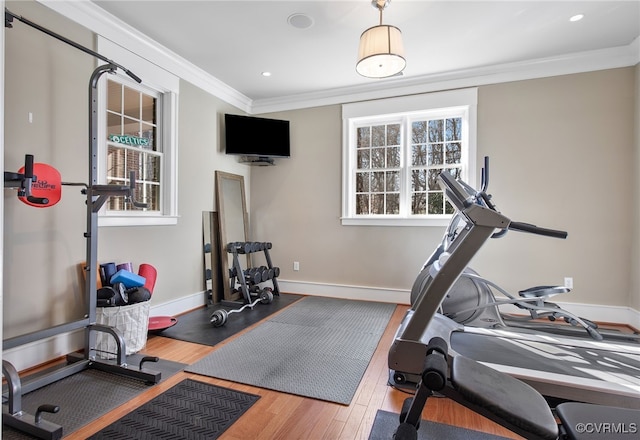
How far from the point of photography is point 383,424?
6.13ft

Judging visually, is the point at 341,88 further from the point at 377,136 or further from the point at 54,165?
the point at 54,165

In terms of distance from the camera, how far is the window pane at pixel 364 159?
461 centimetres

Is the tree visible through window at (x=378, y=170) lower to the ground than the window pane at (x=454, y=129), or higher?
lower

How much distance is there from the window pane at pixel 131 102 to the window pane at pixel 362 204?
9.23 ft

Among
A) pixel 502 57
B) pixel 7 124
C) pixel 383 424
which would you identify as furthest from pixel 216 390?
pixel 502 57

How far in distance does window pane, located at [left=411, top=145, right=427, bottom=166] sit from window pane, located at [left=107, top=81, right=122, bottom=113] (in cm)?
336

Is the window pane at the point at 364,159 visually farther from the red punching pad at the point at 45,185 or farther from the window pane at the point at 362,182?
the red punching pad at the point at 45,185

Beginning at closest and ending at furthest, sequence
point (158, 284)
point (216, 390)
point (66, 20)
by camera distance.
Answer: point (216, 390), point (66, 20), point (158, 284)

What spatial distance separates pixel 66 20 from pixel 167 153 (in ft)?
4.53

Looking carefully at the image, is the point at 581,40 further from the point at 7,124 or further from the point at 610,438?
the point at 7,124

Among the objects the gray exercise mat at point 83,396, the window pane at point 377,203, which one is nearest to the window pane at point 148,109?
the gray exercise mat at point 83,396

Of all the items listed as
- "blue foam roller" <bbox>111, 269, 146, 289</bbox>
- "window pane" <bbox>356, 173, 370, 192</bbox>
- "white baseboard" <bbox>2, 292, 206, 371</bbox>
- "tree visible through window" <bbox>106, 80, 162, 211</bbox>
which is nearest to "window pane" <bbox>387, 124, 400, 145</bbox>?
"window pane" <bbox>356, 173, 370, 192</bbox>

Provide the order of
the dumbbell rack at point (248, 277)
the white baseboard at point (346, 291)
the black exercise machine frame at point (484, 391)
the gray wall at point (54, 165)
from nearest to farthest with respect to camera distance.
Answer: the black exercise machine frame at point (484, 391) < the gray wall at point (54, 165) < the dumbbell rack at point (248, 277) < the white baseboard at point (346, 291)

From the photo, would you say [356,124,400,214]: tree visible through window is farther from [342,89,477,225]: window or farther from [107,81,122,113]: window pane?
[107,81,122,113]: window pane
